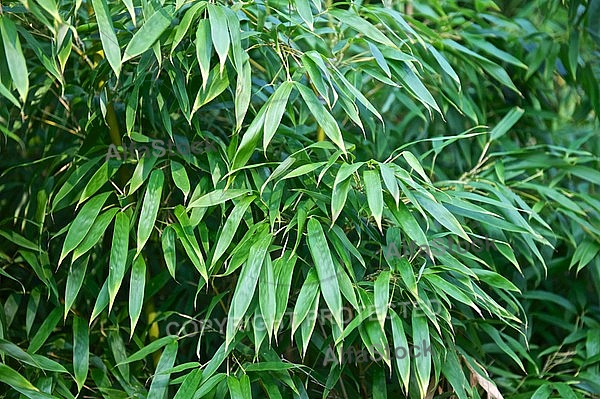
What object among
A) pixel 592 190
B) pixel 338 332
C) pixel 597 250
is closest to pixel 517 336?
pixel 597 250

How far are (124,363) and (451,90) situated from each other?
743mm

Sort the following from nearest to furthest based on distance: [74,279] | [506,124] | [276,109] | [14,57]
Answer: [14,57] → [276,109] → [74,279] → [506,124]

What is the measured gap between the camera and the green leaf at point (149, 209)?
963 mm

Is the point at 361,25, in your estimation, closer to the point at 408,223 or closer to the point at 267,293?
the point at 408,223

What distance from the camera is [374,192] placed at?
90cm

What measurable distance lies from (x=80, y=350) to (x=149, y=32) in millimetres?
463

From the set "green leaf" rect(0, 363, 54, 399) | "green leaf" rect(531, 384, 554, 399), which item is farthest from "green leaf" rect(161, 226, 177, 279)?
"green leaf" rect(531, 384, 554, 399)

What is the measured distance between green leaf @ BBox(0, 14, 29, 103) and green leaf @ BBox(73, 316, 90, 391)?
41cm

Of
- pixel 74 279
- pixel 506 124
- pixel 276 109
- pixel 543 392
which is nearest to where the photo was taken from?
pixel 276 109

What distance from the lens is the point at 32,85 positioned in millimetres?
1230

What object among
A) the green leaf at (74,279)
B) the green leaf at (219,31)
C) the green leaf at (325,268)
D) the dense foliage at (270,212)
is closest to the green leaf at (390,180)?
the dense foliage at (270,212)

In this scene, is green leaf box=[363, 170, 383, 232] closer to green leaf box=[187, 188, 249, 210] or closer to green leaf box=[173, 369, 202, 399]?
green leaf box=[187, 188, 249, 210]

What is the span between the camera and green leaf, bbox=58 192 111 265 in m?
0.98

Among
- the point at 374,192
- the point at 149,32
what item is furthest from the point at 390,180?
the point at 149,32
